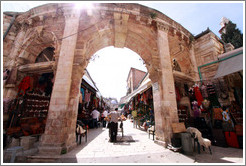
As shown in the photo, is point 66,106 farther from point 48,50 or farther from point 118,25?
point 118,25

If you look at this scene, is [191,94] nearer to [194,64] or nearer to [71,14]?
[194,64]

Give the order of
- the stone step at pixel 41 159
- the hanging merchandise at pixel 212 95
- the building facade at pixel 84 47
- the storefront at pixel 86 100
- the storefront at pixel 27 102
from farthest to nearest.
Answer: the storefront at pixel 86 100 → the hanging merchandise at pixel 212 95 → the storefront at pixel 27 102 → the building facade at pixel 84 47 → the stone step at pixel 41 159

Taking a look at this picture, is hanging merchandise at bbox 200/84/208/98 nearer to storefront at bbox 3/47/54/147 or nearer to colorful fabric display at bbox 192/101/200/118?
colorful fabric display at bbox 192/101/200/118

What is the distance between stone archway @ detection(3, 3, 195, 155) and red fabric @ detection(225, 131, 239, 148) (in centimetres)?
210

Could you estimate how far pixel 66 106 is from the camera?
347cm

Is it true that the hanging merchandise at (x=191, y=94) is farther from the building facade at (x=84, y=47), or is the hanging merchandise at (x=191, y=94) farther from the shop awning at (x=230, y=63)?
the shop awning at (x=230, y=63)

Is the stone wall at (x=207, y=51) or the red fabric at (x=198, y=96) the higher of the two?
the stone wall at (x=207, y=51)

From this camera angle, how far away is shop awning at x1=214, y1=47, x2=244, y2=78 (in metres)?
4.25

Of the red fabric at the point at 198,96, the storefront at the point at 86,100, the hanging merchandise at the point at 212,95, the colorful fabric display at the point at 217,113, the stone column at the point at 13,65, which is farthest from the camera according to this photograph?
the storefront at the point at 86,100

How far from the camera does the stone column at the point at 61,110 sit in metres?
3.12

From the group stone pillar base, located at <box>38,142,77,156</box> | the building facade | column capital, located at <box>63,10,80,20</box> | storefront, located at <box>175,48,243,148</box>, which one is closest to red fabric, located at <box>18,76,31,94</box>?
the building facade

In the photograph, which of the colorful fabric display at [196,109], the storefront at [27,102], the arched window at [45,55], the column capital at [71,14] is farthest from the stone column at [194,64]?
the arched window at [45,55]

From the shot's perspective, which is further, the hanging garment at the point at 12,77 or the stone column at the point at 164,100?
the hanging garment at the point at 12,77

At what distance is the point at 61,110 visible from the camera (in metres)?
3.40
